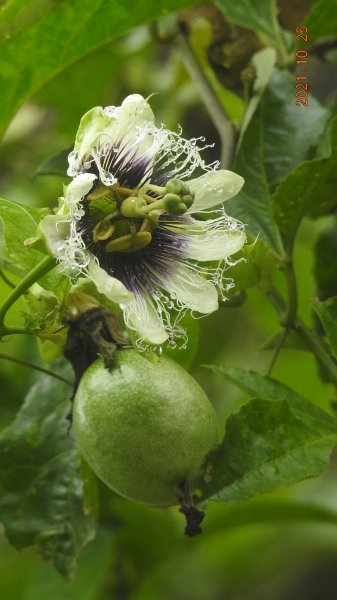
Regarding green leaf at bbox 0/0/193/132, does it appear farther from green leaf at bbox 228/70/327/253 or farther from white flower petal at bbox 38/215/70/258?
white flower petal at bbox 38/215/70/258

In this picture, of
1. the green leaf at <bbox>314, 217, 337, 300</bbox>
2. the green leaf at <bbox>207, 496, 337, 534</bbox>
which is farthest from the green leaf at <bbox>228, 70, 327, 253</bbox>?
the green leaf at <bbox>207, 496, 337, 534</bbox>

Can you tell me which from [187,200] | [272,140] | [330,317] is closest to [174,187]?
[187,200]

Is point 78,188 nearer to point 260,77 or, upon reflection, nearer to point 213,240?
point 213,240

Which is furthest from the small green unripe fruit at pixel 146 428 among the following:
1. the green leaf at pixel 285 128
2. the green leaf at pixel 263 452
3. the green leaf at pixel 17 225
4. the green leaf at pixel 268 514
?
the green leaf at pixel 268 514

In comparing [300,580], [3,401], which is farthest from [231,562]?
[3,401]

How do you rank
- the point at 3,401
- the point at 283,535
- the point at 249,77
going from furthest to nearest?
the point at 283,535, the point at 3,401, the point at 249,77

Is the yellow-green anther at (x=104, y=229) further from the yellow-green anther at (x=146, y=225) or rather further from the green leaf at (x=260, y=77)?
the green leaf at (x=260, y=77)

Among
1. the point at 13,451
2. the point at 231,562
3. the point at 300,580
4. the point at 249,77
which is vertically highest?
the point at 249,77

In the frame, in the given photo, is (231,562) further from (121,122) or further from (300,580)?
(121,122)
